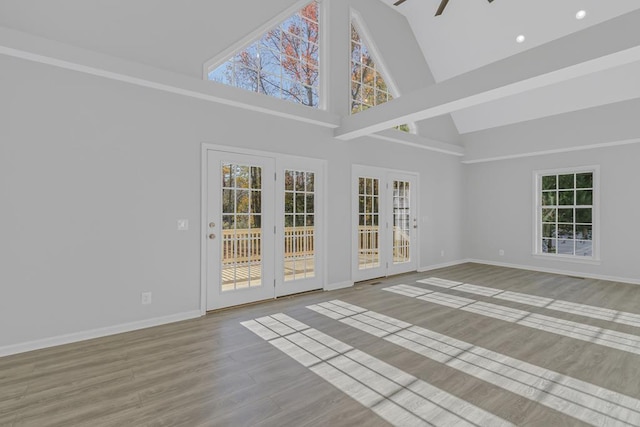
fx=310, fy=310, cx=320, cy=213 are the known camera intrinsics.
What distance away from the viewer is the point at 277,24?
4.52 m

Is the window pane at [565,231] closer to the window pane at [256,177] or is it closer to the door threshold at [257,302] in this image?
the door threshold at [257,302]

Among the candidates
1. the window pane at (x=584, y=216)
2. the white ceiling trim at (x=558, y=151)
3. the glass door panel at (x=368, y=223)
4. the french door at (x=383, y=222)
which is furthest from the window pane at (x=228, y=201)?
the window pane at (x=584, y=216)

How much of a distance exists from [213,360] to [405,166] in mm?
4995

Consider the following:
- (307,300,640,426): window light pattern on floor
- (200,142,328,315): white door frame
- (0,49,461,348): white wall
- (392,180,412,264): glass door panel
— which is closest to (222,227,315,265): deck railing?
(200,142,328,315): white door frame

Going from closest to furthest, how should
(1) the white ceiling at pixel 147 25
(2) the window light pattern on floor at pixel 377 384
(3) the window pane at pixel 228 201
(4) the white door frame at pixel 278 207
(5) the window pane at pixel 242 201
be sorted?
1. (2) the window light pattern on floor at pixel 377 384
2. (1) the white ceiling at pixel 147 25
3. (4) the white door frame at pixel 278 207
4. (3) the window pane at pixel 228 201
5. (5) the window pane at pixel 242 201

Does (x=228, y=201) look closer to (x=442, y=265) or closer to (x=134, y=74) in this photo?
(x=134, y=74)

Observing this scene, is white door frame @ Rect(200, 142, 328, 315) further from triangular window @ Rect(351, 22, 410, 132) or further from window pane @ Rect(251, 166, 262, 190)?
triangular window @ Rect(351, 22, 410, 132)

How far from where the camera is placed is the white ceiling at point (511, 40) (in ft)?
16.2

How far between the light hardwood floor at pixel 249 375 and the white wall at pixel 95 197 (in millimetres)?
413

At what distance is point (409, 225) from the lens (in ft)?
21.0

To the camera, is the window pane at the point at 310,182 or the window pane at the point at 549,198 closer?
the window pane at the point at 310,182

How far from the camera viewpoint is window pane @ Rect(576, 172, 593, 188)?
6062mm

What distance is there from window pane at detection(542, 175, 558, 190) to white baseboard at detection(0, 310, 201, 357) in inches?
282

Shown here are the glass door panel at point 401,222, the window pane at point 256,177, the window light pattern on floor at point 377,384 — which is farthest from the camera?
the glass door panel at point 401,222
